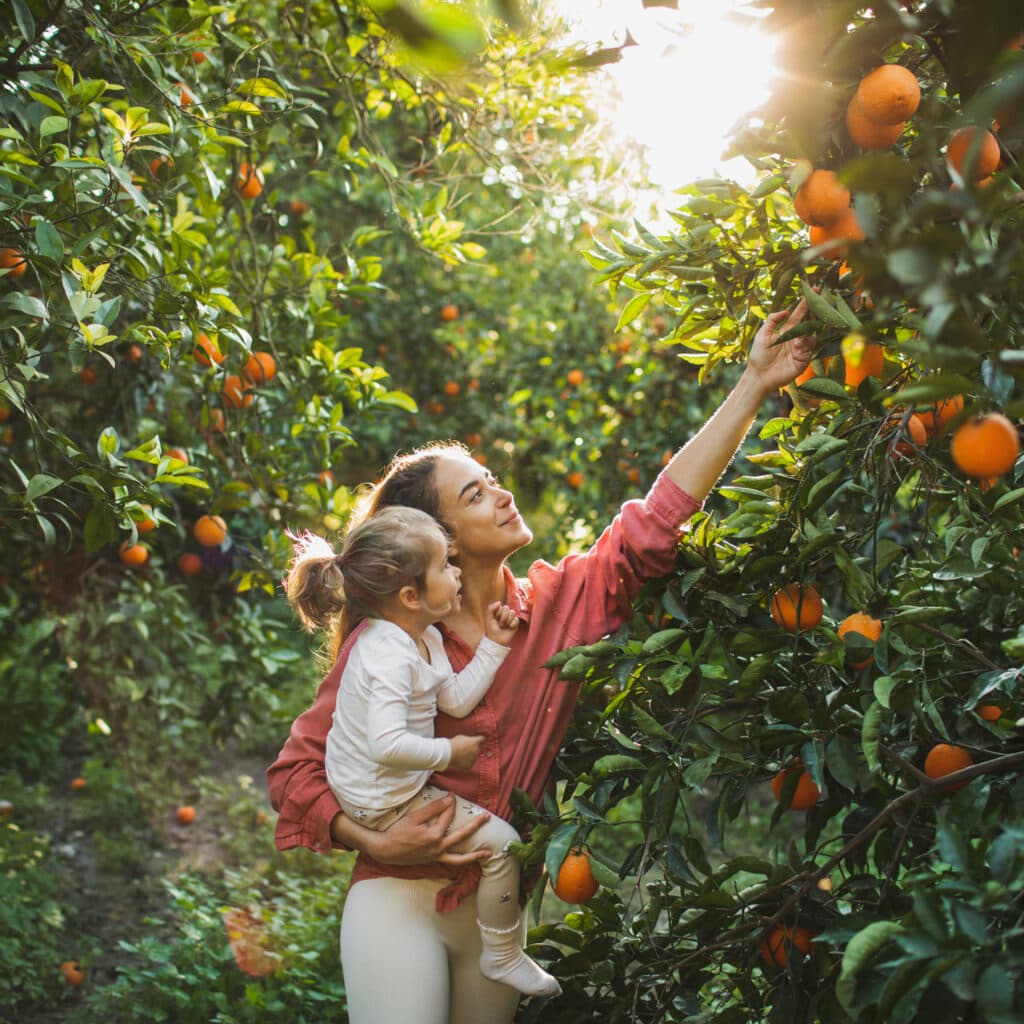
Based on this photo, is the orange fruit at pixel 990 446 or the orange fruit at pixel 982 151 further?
the orange fruit at pixel 982 151

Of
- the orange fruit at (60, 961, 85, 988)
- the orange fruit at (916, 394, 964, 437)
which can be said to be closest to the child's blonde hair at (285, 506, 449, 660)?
the orange fruit at (916, 394, 964, 437)

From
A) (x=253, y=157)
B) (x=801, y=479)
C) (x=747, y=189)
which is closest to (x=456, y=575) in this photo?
(x=801, y=479)

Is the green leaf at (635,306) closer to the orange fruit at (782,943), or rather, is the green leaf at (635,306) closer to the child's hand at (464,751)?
the child's hand at (464,751)

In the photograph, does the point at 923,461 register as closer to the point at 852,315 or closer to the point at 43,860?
the point at 852,315

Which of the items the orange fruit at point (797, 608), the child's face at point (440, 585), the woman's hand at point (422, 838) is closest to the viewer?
the orange fruit at point (797, 608)

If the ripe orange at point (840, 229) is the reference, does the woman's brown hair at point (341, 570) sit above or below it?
below

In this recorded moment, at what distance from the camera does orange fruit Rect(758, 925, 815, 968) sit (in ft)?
4.99

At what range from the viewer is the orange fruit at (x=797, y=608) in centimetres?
157

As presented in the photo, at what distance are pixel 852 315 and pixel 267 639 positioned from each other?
8.30ft

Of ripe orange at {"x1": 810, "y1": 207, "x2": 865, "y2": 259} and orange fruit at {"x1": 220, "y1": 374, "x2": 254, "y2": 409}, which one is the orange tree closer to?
ripe orange at {"x1": 810, "y1": 207, "x2": 865, "y2": 259}

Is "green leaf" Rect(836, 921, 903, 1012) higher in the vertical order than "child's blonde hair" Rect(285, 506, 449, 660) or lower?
lower

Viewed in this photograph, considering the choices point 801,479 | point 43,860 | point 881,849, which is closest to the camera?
point 801,479

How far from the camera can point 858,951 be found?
44.4 inches

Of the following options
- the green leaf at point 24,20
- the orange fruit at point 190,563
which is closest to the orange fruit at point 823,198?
the green leaf at point 24,20
